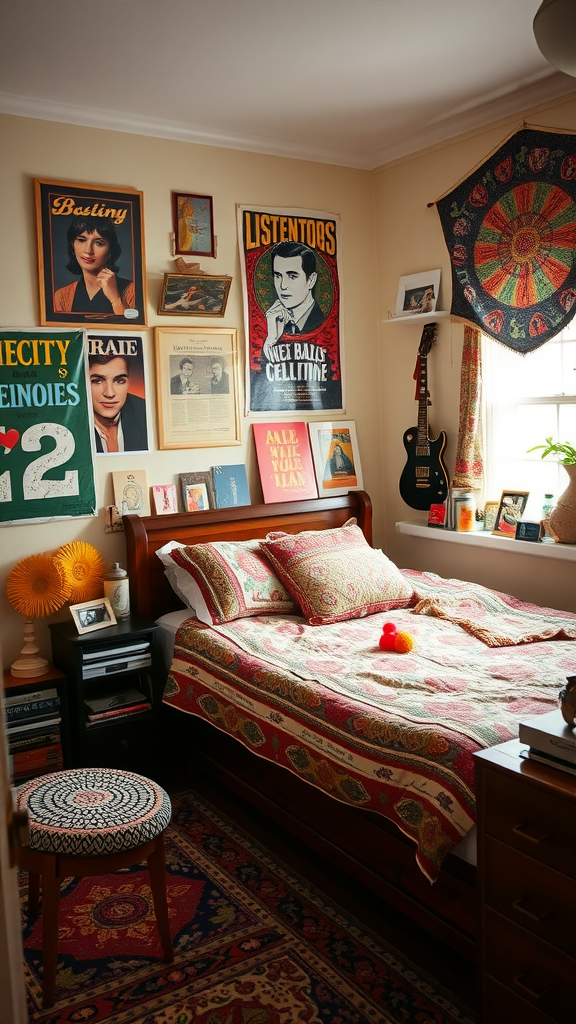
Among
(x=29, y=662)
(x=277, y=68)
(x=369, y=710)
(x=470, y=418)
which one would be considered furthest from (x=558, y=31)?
(x=29, y=662)

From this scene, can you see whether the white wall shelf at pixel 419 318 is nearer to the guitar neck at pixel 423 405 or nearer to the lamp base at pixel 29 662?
the guitar neck at pixel 423 405

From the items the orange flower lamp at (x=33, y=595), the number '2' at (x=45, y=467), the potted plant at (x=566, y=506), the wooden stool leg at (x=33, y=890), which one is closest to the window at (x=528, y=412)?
the potted plant at (x=566, y=506)

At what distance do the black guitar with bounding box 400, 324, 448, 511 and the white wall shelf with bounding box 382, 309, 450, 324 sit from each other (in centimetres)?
5

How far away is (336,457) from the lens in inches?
173

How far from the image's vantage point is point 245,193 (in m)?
4.02

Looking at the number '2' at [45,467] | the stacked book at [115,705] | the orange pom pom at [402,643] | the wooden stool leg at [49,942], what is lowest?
the wooden stool leg at [49,942]

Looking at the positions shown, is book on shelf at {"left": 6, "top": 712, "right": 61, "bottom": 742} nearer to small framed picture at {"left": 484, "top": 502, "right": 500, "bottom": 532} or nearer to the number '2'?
the number '2'

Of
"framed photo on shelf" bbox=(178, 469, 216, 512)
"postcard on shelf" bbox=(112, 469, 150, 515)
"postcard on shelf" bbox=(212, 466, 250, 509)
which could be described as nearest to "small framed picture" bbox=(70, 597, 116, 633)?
"postcard on shelf" bbox=(112, 469, 150, 515)

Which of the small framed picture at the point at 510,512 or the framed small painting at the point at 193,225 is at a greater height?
the framed small painting at the point at 193,225

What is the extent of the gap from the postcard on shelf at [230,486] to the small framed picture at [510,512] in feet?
3.92

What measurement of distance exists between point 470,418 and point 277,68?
5.57 feet

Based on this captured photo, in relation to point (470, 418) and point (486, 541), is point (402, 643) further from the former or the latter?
point (470, 418)

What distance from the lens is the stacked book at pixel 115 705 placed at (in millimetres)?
3305

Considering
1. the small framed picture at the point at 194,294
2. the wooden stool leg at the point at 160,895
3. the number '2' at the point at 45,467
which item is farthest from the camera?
the small framed picture at the point at 194,294
